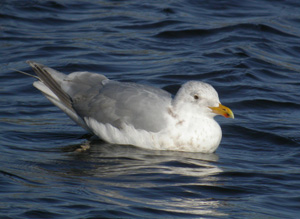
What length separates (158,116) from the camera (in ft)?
24.7

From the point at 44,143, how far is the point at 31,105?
5.65 feet

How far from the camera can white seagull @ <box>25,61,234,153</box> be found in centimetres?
754

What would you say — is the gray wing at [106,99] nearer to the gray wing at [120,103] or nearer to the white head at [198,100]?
the gray wing at [120,103]

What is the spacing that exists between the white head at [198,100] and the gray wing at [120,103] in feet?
0.56

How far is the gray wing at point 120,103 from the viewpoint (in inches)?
297

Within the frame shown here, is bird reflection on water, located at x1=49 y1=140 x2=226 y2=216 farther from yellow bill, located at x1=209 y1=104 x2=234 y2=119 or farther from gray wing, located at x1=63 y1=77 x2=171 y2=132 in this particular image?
yellow bill, located at x1=209 y1=104 x2=234 y2=119

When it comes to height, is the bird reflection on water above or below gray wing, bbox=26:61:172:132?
below

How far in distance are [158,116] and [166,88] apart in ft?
10.1

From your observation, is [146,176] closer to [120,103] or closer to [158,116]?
[158,116]

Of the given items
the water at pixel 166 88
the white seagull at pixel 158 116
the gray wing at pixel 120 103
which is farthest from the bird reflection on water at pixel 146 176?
the gray wing at pixel 120 103

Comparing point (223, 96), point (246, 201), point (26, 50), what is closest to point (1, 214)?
point (246, 201)

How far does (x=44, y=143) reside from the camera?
8.05 meters

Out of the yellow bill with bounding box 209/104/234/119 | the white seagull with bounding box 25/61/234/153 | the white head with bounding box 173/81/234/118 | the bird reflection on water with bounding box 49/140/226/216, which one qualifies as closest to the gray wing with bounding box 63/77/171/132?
the white seagull with bounding box 25/61/234/153

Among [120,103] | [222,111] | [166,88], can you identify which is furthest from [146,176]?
[166,88]
